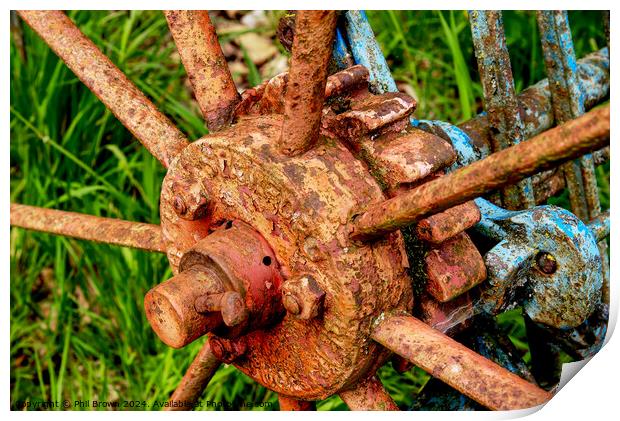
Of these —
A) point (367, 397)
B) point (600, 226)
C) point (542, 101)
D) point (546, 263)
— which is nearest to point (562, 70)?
point (542, 101)

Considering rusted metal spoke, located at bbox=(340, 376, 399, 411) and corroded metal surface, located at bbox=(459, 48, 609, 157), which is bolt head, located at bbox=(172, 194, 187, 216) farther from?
corroded metal surface, located at bbox=(459, 48, 609, 157)

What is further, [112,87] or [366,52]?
[112,87]

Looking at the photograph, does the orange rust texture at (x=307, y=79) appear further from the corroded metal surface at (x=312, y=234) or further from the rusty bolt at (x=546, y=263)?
the rusty bolt at (x=546, y=263)

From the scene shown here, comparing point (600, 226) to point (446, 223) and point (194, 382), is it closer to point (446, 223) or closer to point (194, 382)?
point (446, 223)

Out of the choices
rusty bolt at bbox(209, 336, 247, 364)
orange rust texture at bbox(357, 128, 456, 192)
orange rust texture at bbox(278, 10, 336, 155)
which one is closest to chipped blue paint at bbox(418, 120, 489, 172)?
orange rust texture at bbox(357, 128, 456, 192)
